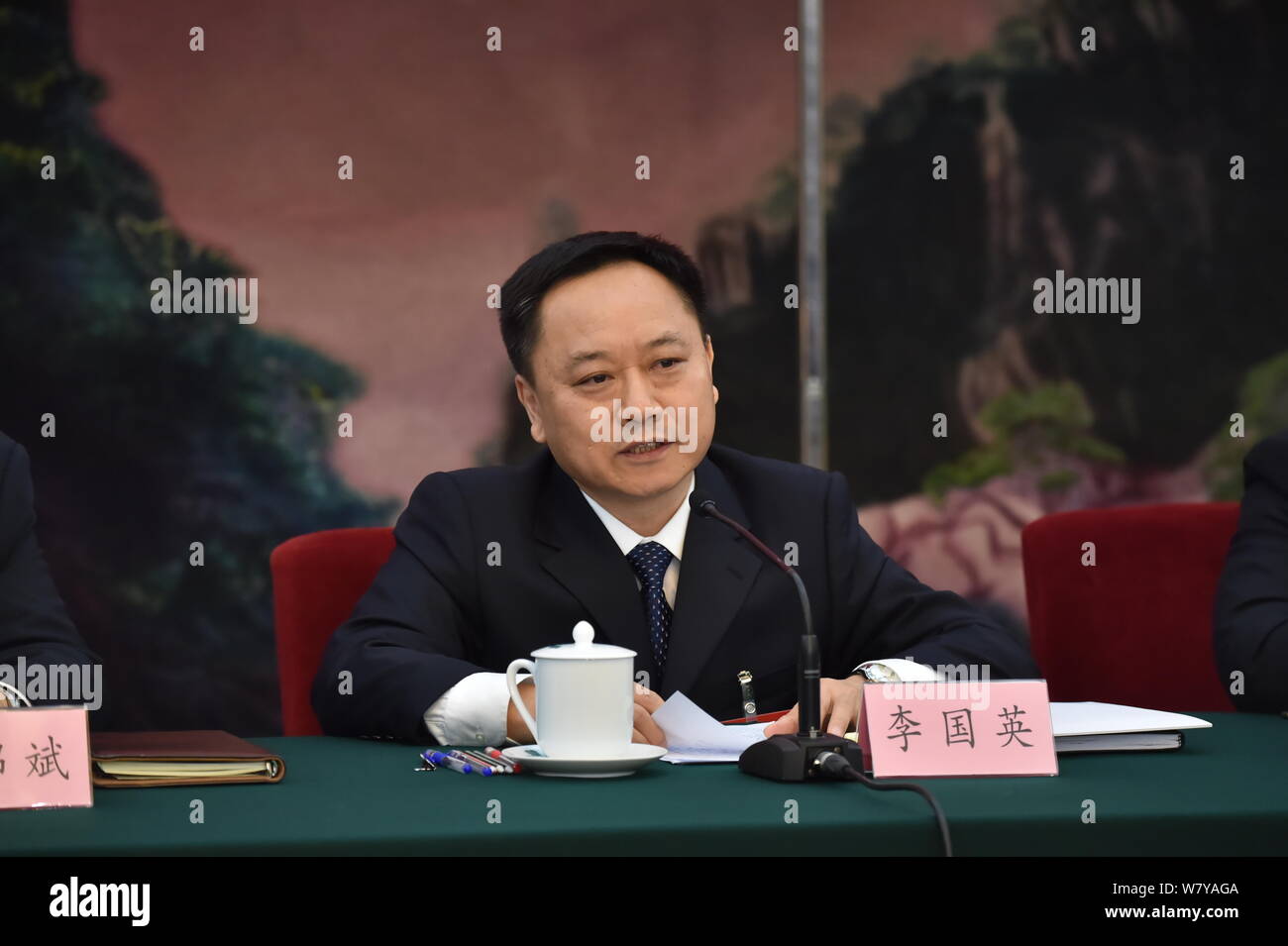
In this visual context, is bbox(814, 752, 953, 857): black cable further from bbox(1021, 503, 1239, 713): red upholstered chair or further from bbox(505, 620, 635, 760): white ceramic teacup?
bbox(1021, 503, 1239, 713): red upholstered chair

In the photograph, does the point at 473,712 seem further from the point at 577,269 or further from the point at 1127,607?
the point at 1127,607

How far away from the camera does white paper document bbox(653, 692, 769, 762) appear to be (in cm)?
147

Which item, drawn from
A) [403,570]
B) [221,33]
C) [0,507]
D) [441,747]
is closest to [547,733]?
[441,747]

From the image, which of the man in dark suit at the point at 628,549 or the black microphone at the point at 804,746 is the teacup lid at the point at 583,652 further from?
the man in dark suit at the point at 628,549

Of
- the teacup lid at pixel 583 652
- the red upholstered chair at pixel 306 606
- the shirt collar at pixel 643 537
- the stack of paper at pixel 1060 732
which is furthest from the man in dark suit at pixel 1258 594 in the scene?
the red upholstered chair at pixel 306 606

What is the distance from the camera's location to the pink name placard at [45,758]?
1.21 m

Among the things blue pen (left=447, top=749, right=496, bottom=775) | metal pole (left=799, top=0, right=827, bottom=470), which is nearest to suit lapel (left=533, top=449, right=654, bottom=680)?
blue pen (left=447, top=749, right=496, bottom=775)

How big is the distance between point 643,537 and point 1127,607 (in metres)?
0.80

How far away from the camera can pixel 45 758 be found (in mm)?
1221

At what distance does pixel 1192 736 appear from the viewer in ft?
5.13

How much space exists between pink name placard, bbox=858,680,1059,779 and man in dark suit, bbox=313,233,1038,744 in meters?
0.48

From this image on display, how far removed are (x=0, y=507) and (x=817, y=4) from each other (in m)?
2.36

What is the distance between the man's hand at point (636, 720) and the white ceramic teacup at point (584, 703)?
0.15 metres

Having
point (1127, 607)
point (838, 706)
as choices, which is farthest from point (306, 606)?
point (1127, 607)
